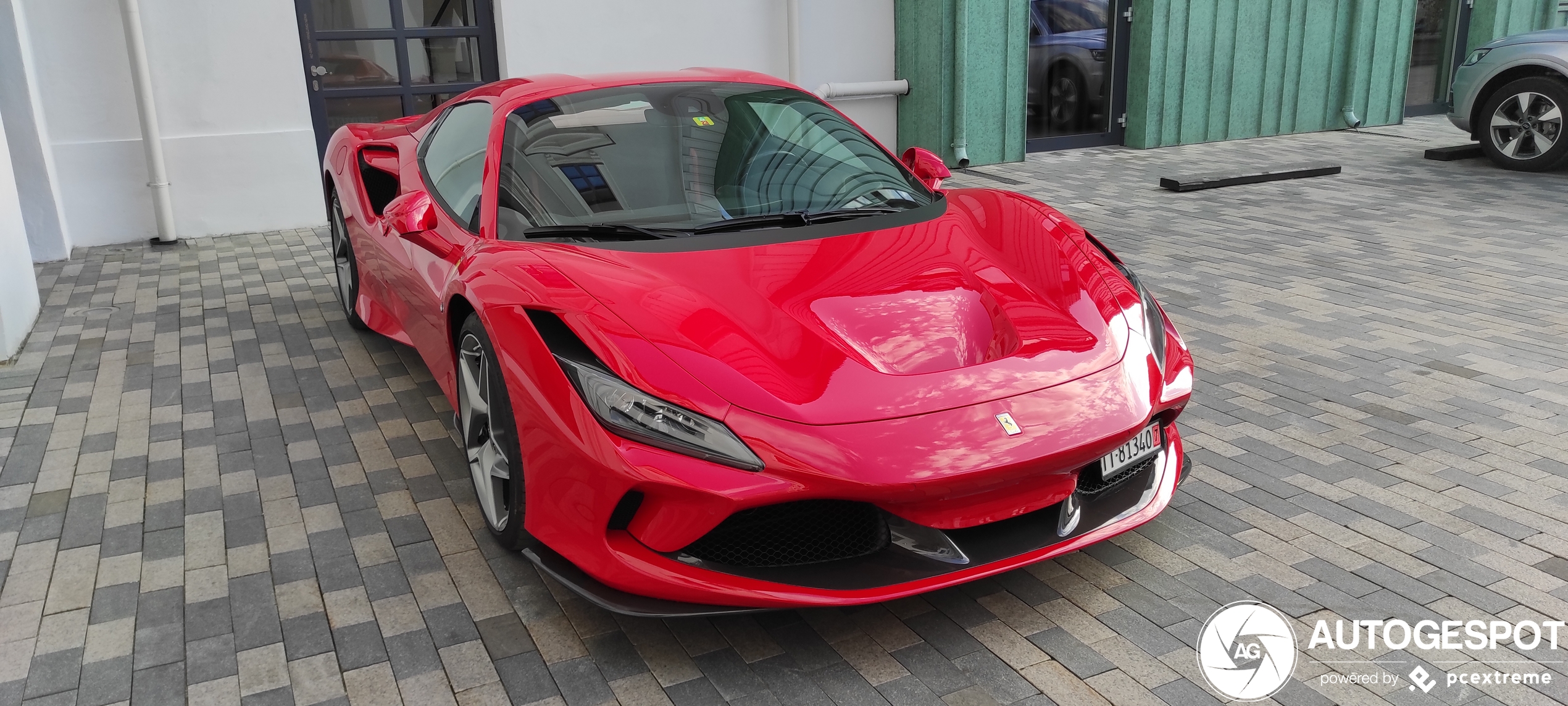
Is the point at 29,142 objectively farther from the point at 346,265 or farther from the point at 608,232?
the point at 608,232

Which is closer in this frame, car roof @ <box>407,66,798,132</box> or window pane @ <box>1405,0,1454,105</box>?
car roof @ <box>407,66,798,132</box>

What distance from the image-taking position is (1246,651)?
8.01 ft

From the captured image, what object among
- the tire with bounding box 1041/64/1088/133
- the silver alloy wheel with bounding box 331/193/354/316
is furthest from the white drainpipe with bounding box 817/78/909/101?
the silver alloy wheel with bounding box 331/193/354/316

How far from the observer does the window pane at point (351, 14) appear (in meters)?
8.05

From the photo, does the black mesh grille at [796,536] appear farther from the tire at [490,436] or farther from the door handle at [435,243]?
the door handle at [435,243]

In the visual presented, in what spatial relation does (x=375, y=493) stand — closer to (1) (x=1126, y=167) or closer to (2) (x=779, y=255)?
(2) (x=779, y=255)

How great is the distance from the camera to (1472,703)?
7.30 ft

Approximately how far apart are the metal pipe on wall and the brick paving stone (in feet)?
14.4

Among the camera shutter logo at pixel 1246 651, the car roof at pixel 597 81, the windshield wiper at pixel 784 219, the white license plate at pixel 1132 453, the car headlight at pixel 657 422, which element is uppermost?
the car roof at pixel 597 81

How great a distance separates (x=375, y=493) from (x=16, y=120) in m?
5.38

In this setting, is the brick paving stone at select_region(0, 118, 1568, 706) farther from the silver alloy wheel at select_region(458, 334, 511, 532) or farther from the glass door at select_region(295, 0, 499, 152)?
the glass door at select_region(295, 0, 499, 152)

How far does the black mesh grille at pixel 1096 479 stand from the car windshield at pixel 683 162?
112cm

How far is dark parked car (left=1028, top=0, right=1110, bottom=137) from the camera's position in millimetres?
10203

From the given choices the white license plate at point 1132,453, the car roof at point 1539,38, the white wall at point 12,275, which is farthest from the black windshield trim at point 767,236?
the car roof at point 1539,38
